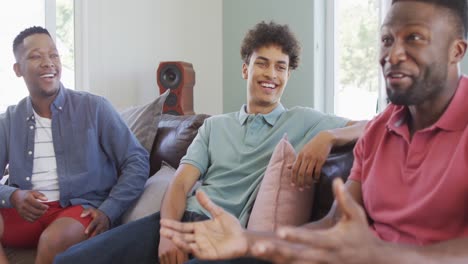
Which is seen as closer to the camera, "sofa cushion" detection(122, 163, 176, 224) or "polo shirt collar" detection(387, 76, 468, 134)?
"polo shirt collar" detection(387, 76, 468, 134)

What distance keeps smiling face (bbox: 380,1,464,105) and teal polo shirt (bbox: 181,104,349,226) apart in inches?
25.1

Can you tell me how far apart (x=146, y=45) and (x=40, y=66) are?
206 centimetres

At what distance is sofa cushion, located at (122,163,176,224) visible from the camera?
6.92 ft

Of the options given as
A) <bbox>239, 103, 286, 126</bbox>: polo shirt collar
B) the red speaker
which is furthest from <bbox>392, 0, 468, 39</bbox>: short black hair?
the red speaker

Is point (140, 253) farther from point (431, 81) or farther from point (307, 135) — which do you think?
point (431, 81)

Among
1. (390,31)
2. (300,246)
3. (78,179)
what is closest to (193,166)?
(78,179)

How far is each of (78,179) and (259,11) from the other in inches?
100

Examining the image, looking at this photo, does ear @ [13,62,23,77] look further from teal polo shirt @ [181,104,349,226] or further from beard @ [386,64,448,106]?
beard @ [386,64,448,106]

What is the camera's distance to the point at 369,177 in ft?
4.40

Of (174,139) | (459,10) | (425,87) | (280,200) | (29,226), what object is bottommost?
(29,226)

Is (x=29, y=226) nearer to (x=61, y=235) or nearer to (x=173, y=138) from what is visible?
(x=61, y=235)

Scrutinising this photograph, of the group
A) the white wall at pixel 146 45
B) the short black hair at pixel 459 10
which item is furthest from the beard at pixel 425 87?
the white wall at pixel 146 45

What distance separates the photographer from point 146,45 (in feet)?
14.1

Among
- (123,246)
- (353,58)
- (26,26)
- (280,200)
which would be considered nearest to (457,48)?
(280,200)
